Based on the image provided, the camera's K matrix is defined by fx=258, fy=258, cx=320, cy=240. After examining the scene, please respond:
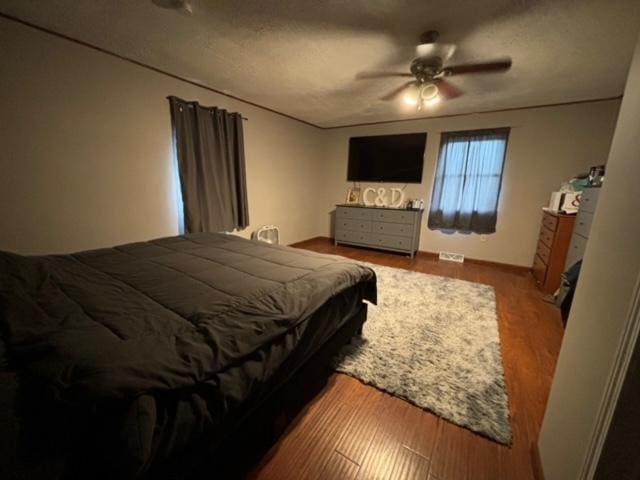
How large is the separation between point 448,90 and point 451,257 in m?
2.55

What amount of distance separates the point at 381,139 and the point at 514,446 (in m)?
4.43

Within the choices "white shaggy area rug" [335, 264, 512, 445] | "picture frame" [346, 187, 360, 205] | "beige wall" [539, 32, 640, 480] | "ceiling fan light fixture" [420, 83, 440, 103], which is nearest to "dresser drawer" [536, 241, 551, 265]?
"white shaggy area rug" [335, 264, 512, 445]

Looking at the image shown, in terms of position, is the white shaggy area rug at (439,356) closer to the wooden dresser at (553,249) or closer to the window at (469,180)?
the wooden dresser at (553,249)

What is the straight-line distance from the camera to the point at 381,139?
466 cm

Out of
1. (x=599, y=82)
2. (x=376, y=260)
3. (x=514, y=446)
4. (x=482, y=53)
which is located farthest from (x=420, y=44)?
(x=376, y=260)

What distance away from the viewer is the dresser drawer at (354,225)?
4.69 meters

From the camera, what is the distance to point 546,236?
10.6ft

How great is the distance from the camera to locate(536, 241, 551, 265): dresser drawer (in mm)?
3026

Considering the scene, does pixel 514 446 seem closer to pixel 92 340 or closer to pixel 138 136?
pixel 92 340

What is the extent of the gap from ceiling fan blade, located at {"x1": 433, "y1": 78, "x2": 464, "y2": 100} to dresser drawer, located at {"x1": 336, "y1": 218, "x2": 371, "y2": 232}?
7.25 feet

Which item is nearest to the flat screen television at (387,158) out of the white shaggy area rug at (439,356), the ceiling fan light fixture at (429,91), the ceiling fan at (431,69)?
the ceiling fan at (431,69)

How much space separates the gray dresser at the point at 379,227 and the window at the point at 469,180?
17.5 inches

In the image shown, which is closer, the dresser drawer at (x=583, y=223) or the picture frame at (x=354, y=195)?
the dresser drawer at (x=583, y=223)

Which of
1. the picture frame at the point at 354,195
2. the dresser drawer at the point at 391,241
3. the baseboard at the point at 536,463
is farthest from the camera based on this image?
the picture frame at the point at 354,195
